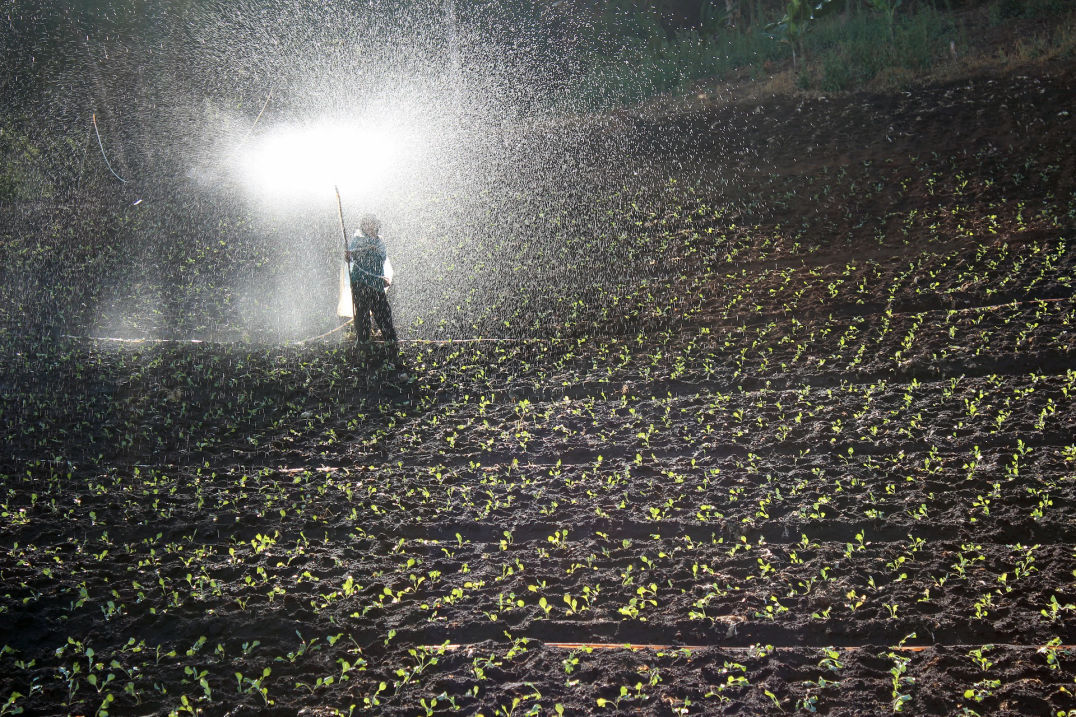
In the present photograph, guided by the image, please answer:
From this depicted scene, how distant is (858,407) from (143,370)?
812cm

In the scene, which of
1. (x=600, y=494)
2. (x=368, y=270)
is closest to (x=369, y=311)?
(x=368, y=270)

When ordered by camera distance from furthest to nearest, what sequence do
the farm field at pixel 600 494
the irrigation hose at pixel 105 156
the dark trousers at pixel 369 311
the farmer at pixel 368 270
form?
the irrigation hose at pixel 105 156 → the dark trousers at pixel 369 311 → the farmer at pixel 368 270 → the farm field at pixel 600 494

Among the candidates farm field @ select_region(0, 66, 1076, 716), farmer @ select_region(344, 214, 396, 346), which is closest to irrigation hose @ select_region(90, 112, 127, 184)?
farm field @ select_region(0, 66, 1076, 716)

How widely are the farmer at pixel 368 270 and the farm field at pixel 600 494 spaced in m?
0.65

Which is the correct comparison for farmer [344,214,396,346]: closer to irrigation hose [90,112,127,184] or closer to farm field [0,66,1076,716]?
farm field [0,66,1076,716]

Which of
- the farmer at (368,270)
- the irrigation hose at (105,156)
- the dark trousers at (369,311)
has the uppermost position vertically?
the irrigation hose at (105,156)

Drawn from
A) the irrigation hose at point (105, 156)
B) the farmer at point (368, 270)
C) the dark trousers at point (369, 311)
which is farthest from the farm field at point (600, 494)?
the irrigation hose at point (105, 156)

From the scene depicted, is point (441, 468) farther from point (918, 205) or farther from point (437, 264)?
point (918, 205)

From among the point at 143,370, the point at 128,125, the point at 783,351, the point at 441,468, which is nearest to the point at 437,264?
the point at 143,370

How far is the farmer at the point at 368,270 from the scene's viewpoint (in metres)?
10.7

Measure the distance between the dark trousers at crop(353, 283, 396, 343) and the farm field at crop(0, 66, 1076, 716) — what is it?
0.36 m

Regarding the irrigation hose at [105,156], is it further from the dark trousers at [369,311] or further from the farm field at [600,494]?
the dark trousers at [369,311]

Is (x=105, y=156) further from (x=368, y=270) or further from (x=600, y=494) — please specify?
(x=600, y=494)

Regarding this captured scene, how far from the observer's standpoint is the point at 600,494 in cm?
688
